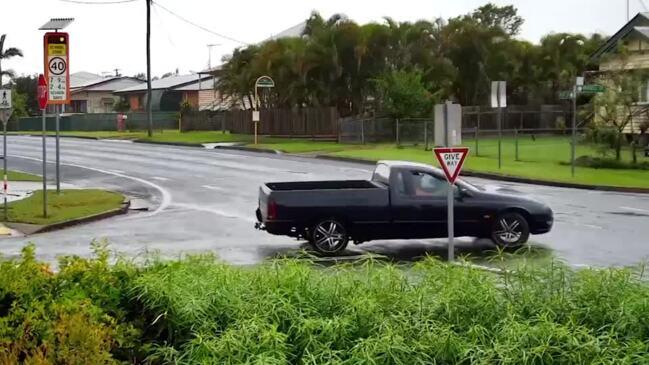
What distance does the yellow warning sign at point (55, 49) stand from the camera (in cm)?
2055

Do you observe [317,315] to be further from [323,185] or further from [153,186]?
[153,186]

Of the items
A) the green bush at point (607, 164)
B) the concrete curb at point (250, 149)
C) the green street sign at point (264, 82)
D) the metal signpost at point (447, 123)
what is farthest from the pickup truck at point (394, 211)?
the green street sign at point (264, 82)

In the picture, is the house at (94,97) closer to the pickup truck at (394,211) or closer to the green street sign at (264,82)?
the green street sign at (264,82)

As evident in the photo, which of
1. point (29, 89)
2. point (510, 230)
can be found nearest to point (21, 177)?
point (510, 230)

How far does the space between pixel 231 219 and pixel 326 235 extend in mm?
5427

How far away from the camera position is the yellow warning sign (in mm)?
20547

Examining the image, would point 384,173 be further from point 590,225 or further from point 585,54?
point 585,54

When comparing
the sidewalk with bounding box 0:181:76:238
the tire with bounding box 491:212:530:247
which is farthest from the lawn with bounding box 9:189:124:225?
the tire with bounding box 491:212:530:247

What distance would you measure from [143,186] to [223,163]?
8.25 meters

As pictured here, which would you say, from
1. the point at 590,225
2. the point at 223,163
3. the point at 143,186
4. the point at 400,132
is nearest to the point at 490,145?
the point at 400,132

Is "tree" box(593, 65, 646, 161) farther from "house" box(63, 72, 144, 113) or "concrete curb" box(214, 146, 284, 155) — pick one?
"house" box(63, 72, 144, 113)

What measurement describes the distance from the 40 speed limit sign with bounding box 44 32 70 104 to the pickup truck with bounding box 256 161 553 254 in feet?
24.7

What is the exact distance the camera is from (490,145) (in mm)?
48125

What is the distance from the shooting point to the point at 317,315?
17.6ft
